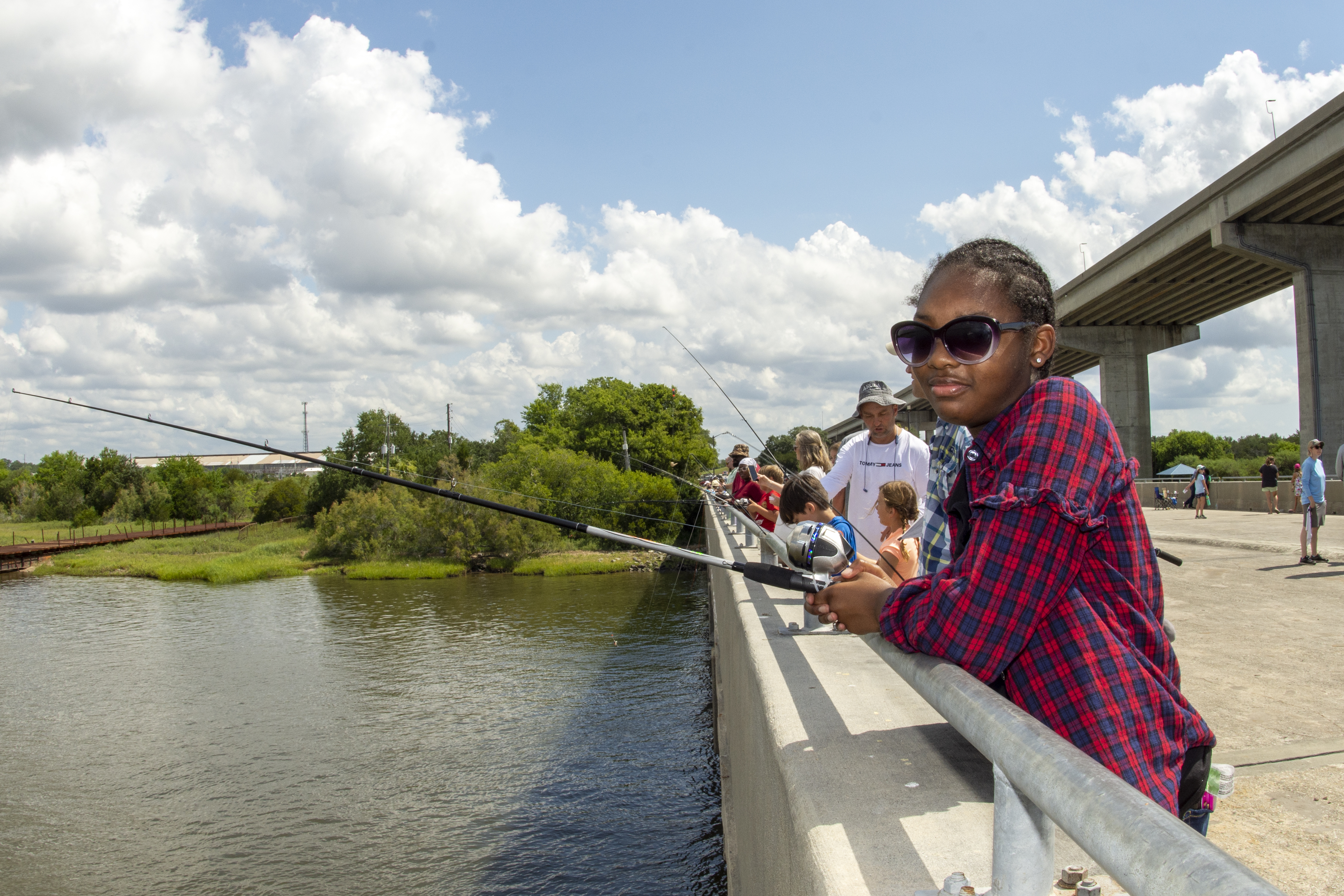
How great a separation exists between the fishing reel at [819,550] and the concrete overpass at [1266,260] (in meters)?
23.1

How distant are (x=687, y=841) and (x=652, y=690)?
28.0 feet

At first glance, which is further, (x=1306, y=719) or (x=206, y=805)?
(x=206, y=805)

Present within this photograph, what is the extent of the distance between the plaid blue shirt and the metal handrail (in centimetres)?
59

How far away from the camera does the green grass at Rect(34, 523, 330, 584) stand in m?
→ 52.8

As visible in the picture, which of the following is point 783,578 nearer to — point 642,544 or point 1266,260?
point 642,544

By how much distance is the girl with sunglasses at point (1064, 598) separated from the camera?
144 centimetres

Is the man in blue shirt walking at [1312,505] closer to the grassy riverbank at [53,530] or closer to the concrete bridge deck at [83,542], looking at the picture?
the concrete bridge deck at [83,542]

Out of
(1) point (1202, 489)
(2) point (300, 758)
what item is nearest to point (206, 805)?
(2) point (300, 758)

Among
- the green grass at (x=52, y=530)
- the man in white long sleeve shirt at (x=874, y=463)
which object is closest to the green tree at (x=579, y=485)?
the green grass at (x=52, y=530)

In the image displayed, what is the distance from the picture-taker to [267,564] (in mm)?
55312

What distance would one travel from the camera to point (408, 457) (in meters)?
94.4

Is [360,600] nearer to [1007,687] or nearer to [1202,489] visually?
[1202,489]

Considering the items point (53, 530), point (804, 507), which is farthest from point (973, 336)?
point (53, 530)

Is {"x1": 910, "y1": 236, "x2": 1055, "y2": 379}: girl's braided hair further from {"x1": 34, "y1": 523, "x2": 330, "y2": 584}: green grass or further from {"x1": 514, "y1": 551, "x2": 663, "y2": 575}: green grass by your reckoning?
{"x1": 34, "y1": 523, "x2": 330, "y2": 584}: green grass
